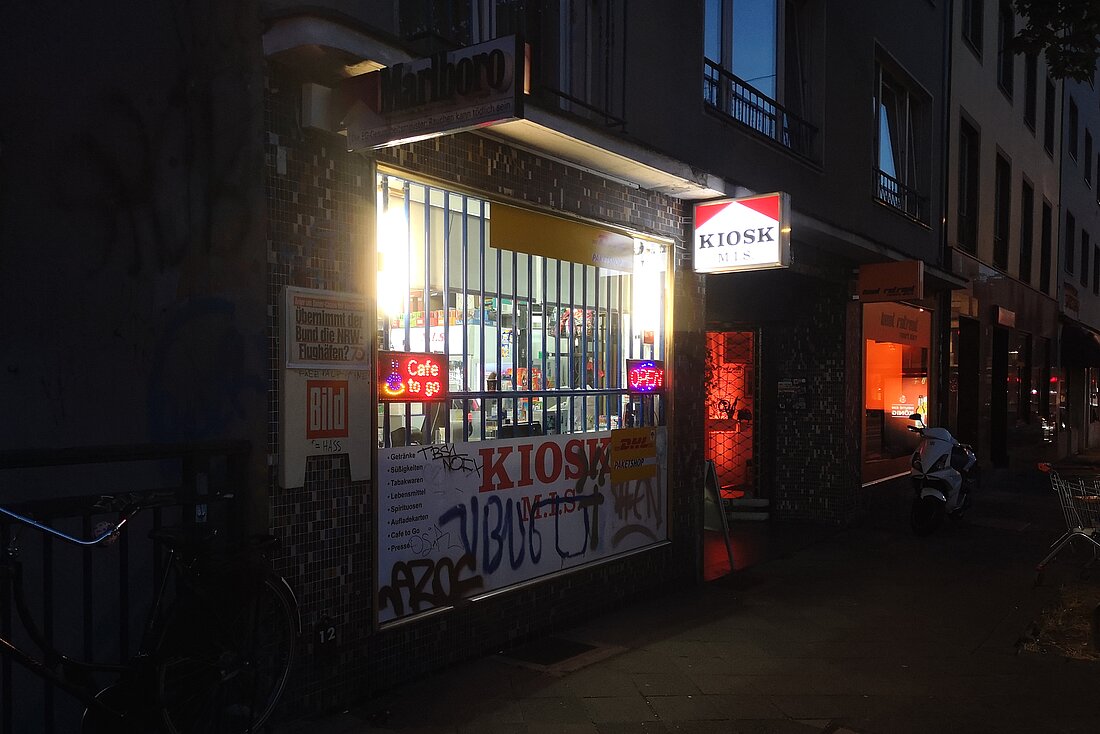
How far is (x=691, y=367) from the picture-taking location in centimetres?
816

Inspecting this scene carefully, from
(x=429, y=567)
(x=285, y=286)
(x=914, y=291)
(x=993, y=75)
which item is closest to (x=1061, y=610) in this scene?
(x=914, y=291)

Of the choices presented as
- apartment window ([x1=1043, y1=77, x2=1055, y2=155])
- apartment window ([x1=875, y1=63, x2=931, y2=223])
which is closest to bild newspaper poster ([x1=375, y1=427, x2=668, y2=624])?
apartment window ([x1=875, y1=63, x2=931, y2=223])

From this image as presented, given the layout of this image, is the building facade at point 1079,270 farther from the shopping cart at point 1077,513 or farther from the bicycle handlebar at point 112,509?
the bicycle handlebar at point 112,509

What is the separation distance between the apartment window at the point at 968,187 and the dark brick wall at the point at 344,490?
11.7 meters

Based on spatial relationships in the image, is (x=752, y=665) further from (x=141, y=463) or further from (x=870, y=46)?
(x=870, y=46)

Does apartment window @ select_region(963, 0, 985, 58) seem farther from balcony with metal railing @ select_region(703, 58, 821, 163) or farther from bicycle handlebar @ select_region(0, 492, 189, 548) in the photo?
bicycle handlebar @ select_region(0, 492, 189, 548)

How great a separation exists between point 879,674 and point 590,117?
4.34 meters

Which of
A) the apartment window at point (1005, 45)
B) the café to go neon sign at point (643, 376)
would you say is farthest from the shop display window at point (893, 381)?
the apartment window at point (1005, 45)

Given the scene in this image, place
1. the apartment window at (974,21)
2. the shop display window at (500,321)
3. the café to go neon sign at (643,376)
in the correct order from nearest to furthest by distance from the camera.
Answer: the shop display window at (500,321), the café to go neon sign at (643,376), the apartment window at (974,21)

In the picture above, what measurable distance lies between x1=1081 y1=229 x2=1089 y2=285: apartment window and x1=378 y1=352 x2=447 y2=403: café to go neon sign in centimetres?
2714

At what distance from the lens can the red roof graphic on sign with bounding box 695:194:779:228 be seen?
305 inches

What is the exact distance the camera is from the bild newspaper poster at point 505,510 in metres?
5.42

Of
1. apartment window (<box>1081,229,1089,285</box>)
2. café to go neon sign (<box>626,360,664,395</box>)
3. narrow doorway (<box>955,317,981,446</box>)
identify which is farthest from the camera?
apartment window (<box>1081,229,1089,285</box>)

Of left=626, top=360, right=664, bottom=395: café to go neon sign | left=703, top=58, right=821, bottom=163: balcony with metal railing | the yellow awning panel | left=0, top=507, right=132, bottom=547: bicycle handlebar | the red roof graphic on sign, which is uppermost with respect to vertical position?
left=703, top=58, right=821, bottom=163: balcony with metal railing
